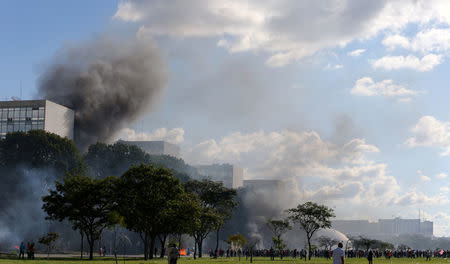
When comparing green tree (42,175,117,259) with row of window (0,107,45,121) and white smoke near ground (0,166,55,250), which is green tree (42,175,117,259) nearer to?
white smoke near ground (0,166,55,250)

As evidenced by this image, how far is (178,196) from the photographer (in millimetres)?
76250

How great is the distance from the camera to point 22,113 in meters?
166

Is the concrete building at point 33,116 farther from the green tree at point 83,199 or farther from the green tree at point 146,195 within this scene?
the green tree at point 146,195

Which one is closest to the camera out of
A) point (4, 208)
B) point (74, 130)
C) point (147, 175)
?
point (147, 175)

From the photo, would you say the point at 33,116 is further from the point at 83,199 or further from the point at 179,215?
the point at 179,215

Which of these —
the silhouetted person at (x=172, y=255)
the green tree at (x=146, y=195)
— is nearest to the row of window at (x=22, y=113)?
the green tree at (x=146, y=195)

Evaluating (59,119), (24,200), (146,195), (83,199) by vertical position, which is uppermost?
(59,119)

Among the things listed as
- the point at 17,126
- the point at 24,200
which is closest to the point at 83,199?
the point at 24,200

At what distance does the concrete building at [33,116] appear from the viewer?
163 m

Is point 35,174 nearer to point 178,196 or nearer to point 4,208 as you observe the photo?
point 4,208

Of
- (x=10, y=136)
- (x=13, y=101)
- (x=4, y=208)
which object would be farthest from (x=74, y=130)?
(x=4, y=208)

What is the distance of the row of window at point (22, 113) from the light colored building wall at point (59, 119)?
1.96 metres

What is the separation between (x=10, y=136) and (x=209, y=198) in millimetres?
55906

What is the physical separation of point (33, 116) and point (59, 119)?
737 cm
